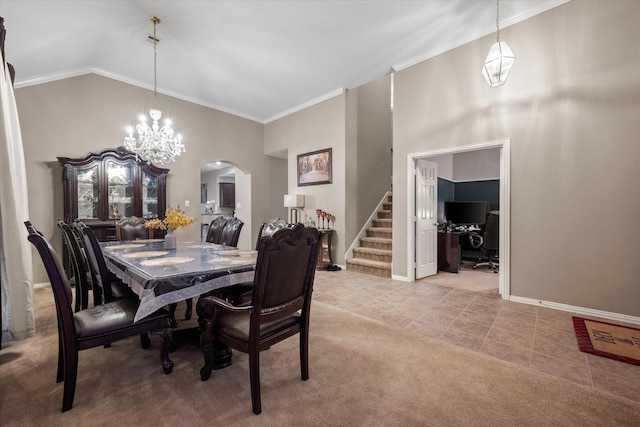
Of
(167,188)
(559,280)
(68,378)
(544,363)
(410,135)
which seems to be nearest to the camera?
(68,378)

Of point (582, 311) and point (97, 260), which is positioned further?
point (582, 311)

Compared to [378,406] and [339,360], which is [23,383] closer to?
[339,360]

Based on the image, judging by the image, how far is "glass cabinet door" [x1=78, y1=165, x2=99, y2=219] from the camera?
4047mm

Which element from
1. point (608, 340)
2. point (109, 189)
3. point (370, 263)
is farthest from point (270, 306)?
point (109, 189)

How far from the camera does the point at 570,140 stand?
9.70 feet

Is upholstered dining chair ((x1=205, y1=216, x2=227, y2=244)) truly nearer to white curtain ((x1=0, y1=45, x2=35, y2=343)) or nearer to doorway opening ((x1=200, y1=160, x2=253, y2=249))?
white curtain ((x1=0, y1=45, x2=35, y2=343))

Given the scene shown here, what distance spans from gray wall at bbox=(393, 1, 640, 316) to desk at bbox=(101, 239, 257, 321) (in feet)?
10.6

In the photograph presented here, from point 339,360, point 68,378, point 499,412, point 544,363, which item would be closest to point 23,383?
point 68,378

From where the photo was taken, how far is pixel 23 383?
1750 mm

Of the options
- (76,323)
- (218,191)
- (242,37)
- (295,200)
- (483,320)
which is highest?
(242,37)

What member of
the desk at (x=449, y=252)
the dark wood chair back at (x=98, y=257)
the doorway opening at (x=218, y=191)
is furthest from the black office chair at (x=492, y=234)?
the doorway opening at (x=218, y=191)

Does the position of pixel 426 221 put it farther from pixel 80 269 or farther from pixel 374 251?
pixel 80 269

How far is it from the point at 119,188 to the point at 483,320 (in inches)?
210

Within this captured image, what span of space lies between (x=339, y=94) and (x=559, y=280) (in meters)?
4.32
